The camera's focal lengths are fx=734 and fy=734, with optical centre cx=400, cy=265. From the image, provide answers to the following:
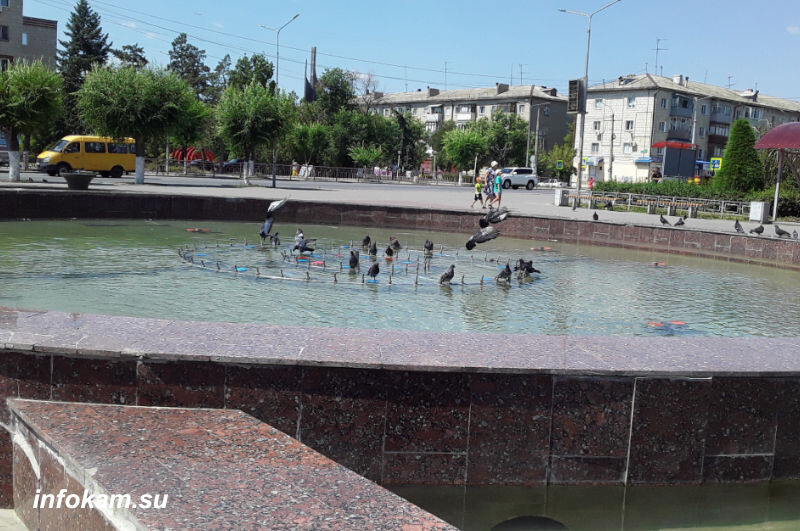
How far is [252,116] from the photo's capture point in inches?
1524

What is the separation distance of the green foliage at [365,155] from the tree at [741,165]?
118ft

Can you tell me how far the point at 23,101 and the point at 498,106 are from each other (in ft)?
230

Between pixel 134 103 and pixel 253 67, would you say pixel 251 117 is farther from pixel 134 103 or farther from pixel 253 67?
pixel 253 67

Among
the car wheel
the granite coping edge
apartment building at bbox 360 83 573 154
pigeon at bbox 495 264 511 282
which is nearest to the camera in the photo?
the granite coping edge

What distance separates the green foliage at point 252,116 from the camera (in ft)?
128

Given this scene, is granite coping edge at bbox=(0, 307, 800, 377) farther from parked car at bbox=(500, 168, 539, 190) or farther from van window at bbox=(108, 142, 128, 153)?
parked car at bbox=(500, 168, 539, 190)

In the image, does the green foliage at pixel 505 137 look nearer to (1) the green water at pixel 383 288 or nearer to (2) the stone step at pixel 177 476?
(1) the green water at pixel 383 288

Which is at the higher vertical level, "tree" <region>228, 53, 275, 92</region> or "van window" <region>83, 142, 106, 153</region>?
"tree" <region>228, 53, 275, 92</region>

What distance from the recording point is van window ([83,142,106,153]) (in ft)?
119

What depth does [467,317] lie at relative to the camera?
Answer: 8508mm

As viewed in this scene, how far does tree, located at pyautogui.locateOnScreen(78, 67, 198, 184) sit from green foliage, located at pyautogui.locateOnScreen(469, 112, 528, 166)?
1863 inches

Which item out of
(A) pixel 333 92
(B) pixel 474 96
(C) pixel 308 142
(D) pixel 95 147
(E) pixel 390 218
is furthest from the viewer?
(B) pixel 474 96

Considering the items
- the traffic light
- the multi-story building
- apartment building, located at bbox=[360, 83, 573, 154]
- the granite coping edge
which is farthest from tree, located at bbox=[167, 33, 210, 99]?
the granite coping edge

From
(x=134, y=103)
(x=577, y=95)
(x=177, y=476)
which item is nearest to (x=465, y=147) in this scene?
(x=577, y=95)
